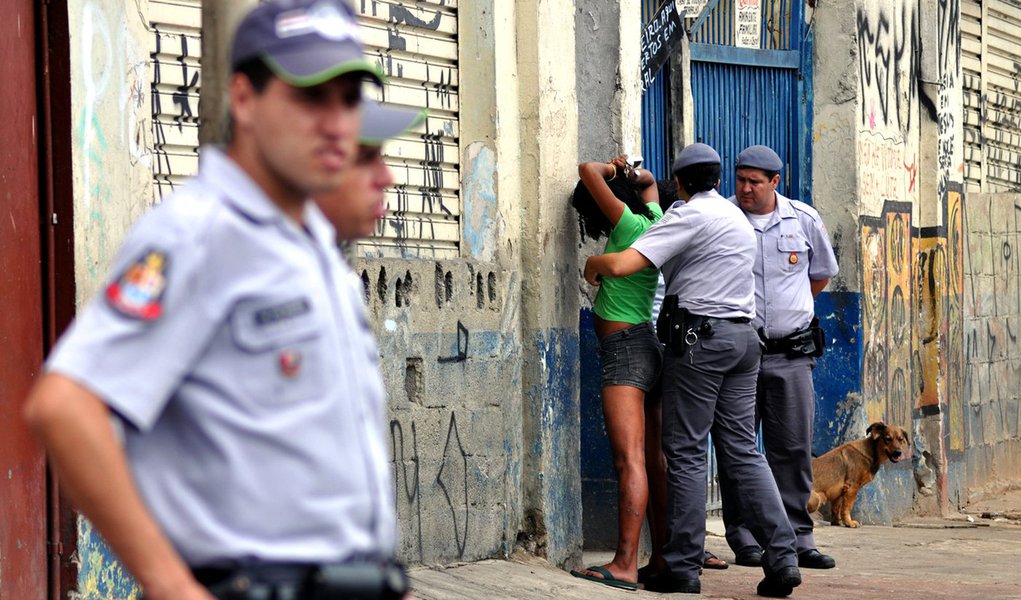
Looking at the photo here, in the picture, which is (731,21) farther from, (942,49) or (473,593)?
(473,593)

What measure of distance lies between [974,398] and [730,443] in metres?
6.18

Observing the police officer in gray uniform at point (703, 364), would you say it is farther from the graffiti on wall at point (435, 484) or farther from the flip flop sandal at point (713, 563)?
the graffiti on wall at point (435, 484)

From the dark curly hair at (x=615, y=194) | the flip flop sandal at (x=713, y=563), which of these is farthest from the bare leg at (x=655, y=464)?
the dark curly hair at (x=615, y=194)

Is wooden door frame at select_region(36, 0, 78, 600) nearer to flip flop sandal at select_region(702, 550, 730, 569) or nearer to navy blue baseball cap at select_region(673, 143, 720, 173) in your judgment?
navy blue baseball cap at select_region(673, 143, 720, 173)

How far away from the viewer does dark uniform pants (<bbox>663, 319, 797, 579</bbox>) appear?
7.00 meters

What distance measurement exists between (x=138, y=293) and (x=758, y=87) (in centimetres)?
867

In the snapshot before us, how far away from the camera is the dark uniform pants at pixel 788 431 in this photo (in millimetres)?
8055

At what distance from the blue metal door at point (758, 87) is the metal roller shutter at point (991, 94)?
2.65 m

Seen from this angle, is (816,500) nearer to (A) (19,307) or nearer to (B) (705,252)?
(B) (705,252)

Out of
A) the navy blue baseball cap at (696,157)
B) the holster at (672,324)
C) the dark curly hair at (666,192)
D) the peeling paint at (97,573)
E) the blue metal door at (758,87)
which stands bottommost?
the peeling paint at (97,573)

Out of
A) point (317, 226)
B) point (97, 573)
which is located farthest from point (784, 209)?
point (317, 226)

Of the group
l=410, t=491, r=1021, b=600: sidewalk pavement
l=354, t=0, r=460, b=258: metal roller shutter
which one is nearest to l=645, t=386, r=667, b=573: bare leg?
l=410, t=491, r=1021, b=600: sidewalk pavement

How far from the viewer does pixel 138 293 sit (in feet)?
6.68

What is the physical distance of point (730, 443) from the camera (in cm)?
716
